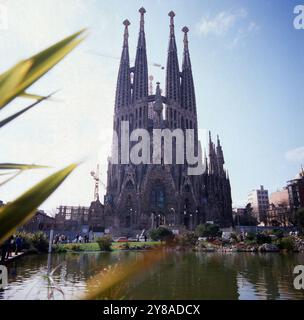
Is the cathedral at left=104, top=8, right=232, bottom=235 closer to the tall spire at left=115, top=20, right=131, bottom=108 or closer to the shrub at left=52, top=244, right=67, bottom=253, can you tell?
the tall spire at left=115, top=20, right=131, bottom=108

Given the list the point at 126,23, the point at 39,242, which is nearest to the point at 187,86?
the point at 126,23

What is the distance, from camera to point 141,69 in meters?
58.1

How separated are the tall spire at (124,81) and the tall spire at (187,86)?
1193cm

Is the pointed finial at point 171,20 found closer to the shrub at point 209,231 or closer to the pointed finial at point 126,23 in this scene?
the pointed finial at point 126,23

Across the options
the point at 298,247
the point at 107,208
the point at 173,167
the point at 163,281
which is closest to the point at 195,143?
the point at 173,167

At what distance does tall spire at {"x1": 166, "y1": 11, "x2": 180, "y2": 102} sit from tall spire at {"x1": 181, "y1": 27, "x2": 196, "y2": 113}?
220 cm

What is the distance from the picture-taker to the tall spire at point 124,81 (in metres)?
57.2

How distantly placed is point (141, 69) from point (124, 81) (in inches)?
169

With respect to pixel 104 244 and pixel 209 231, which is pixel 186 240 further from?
pixel 209 231

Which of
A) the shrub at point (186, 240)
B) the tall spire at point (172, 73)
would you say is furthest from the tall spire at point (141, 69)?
the shrub at point (186, 240)

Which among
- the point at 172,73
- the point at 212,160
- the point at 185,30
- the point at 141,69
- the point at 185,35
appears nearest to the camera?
the point at 141,69

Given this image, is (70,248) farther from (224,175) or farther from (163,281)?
(224,175)
